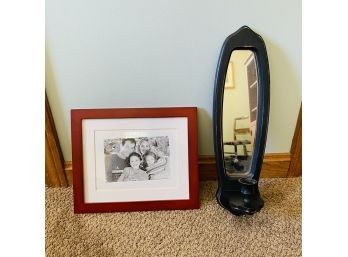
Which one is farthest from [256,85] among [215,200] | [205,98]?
[215,200]

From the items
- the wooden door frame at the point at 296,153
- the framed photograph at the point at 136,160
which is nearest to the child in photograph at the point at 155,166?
the framed photograph at the point at 136,160

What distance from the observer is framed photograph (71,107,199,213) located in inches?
31.4

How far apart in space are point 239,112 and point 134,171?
40 centimetres

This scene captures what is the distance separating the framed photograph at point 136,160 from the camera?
2.62ft

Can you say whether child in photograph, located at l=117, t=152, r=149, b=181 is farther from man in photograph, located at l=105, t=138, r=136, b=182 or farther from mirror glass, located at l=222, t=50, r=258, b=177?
mirror glass, located at l=222, t=50, r=258, b=177

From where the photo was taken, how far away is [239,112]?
821 mm

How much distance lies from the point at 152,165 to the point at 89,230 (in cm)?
28

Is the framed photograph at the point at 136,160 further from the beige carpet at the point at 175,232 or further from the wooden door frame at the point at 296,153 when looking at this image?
the wooden door frame at the point at 296,153

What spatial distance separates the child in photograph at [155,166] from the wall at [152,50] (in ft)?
0.58

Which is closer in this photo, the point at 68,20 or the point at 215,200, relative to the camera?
the point at 68,20

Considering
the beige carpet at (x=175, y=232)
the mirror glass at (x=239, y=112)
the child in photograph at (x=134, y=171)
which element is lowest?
the beige carpet at (x=175, y=232)

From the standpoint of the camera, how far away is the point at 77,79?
786mm
